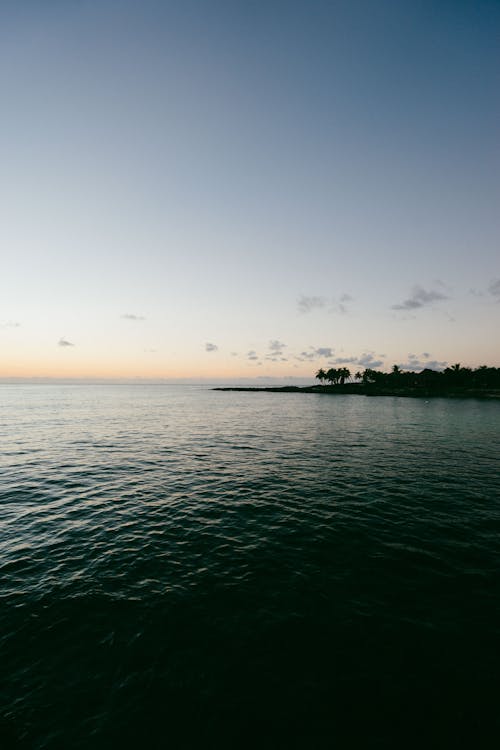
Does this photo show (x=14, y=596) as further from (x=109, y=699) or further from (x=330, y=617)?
(x=330, y=617)

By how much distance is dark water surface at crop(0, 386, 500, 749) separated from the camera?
8344mm

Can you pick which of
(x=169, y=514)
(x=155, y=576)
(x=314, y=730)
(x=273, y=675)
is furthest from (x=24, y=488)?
(x=314, y=730)

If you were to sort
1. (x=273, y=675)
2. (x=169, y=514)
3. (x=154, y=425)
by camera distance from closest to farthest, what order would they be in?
(x=273, y=675)
(x=169, y=514)
(x=154, y=425)

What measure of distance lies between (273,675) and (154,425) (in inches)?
2372

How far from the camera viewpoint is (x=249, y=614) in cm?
1201

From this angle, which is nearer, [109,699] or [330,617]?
[109,699]

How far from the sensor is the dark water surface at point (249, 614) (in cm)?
834

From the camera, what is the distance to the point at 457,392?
601 feet

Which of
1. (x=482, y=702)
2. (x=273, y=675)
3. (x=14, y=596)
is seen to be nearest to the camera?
(x=482, y=702)

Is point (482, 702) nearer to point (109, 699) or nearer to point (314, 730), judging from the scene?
point (314, 730)

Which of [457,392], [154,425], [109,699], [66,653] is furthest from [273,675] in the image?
[457,392]

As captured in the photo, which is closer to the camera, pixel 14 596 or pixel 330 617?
pixel 330 617

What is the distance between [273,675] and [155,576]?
6.93m

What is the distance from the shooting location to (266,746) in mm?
7773
